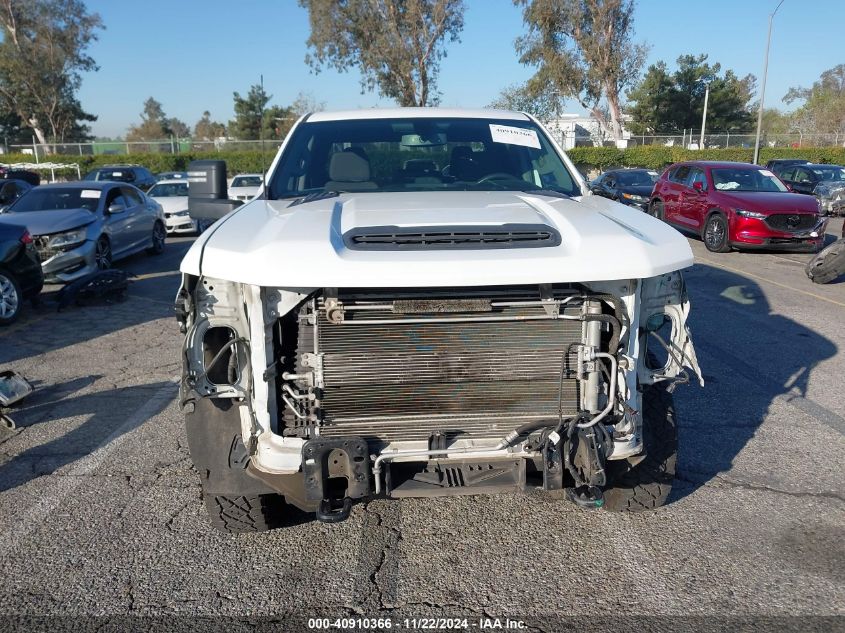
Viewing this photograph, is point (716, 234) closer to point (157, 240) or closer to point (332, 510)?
point (157, 240)

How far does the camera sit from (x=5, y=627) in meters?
2.79

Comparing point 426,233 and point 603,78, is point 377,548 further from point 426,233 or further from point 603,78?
point 603,78

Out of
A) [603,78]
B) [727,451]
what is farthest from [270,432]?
[603,78]

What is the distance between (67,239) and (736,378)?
29.8 ft

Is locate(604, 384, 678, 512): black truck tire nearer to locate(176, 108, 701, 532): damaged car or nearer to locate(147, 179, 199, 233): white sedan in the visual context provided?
locate(176, 108, 701, 532): damaged car

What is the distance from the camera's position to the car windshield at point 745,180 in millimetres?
13594

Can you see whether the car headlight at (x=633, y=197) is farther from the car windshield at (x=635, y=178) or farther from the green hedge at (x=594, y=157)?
the green hedge at (x=594, y=157)

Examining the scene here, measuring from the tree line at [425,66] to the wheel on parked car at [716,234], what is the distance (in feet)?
73.3

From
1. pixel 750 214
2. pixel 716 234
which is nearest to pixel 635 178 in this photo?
pixel 716 234

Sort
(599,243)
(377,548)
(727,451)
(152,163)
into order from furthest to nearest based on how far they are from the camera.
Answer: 1. (152,163)
2. (727,451)
3. (377,548)
4. (599,243)

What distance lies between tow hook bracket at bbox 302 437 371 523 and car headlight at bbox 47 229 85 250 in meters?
8.80

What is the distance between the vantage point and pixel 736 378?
582cm

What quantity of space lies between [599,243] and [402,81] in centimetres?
4165

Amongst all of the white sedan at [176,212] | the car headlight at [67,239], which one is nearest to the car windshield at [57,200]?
the car headlight at [67,239]
